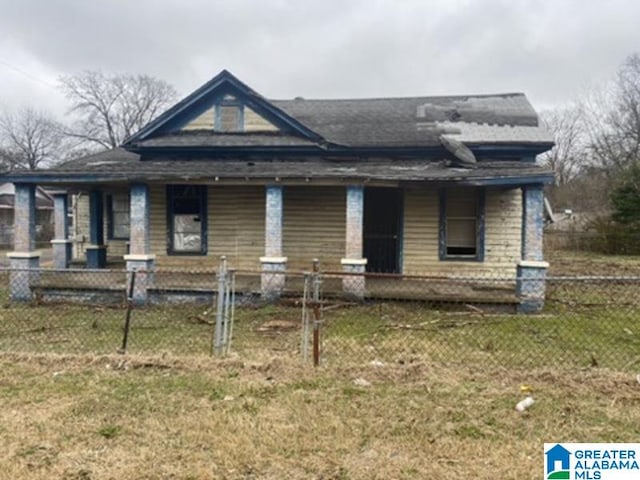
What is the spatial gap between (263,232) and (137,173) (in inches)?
136

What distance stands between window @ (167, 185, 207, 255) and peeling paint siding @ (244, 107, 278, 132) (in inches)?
76.3

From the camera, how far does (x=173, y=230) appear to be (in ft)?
43.8

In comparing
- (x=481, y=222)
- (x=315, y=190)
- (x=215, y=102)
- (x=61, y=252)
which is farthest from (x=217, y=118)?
(x=481, y=222)

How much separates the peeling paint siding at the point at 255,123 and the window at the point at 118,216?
172 inches

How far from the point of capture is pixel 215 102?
1319 centimetres

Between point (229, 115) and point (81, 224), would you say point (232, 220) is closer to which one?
point (229, 115)

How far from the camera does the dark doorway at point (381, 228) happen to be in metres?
13.2

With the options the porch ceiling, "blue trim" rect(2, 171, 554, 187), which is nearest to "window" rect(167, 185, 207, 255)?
the porch ceiling

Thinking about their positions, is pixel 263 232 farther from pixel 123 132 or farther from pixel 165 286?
pixel 123 132

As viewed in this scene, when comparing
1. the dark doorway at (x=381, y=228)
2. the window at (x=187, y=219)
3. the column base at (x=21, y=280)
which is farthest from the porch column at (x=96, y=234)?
the dark doorway at (x=381, y=228)

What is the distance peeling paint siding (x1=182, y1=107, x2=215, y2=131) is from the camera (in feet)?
43.3

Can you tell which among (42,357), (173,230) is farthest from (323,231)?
(42,357)

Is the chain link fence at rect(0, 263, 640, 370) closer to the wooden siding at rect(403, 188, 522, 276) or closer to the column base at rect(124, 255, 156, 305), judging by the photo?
the column base at rect(124, 255, 156, 305)

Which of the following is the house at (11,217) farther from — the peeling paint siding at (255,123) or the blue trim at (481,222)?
the blue trim at (481,222)
